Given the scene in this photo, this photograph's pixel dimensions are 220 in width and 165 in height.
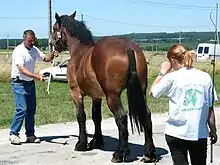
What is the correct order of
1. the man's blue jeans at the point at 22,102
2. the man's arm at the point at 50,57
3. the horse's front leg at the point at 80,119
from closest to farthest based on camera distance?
1. the horse's front leg at the point at 80,119
2. the man's blue jeans at the point at 22,102
3. the man's arm at the point at 50,57

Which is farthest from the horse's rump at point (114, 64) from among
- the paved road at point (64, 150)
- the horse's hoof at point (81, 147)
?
the horse's hoof at point (81, 147)

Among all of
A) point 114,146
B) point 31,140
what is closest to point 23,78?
point 31,140

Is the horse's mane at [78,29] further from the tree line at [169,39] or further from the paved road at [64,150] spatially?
the tree line at [169,39]

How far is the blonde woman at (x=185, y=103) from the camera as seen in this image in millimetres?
4883

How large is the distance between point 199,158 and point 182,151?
0.68ft

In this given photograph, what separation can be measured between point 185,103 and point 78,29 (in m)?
4.93

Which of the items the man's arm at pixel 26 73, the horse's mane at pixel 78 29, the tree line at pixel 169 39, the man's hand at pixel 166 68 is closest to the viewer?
the man's hand at pixel 166 68

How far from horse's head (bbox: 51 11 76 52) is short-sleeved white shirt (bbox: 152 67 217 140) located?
4.87 metres

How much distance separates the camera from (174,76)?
194 inches

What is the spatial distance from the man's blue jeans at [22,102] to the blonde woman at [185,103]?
4965 millimetres

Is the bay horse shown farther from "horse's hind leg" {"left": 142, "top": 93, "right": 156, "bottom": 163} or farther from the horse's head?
the horse's head

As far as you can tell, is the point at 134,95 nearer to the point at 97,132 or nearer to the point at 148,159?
the point at 148,159

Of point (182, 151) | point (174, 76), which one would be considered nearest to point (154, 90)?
point (174, 76)

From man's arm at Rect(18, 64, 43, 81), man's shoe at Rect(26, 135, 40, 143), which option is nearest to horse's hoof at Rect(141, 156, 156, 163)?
man's arm at Rect(18, 64, 43, 81)
